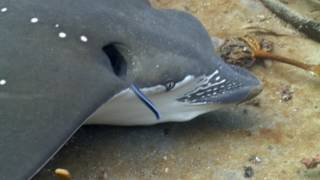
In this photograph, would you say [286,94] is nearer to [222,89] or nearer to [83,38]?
[222,89]

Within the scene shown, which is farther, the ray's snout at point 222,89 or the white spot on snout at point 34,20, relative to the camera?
the ray's snout at point 222,89

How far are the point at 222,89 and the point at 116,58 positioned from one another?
649 millimetres

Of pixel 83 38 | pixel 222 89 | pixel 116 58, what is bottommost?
pixel 222 89

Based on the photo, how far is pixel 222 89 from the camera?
2.98 metres

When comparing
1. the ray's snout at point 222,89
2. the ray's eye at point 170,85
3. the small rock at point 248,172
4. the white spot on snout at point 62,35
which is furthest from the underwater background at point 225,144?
the white spot on snout at point 62,35

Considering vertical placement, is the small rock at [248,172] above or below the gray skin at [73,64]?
below

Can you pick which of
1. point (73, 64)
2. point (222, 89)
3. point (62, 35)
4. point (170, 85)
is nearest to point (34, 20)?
point (62, 35)

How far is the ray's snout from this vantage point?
294 cm

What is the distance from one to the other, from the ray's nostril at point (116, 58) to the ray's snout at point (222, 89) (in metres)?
0.41

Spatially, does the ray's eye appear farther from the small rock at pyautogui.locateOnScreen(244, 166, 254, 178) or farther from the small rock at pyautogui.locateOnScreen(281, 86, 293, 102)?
the small rock at pyautogui.locateOnScreen(281, 86, 293, 102)

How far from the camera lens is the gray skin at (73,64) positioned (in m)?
2.22

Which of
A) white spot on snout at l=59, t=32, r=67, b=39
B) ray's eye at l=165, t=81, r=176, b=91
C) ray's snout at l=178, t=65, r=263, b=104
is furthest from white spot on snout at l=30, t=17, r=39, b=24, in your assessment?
ray's snout at l=178, t=65, r=263, b=104

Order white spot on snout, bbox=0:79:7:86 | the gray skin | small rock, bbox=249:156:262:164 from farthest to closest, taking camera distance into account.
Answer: small rock, bbox=249:156:262:164 < white spot on snout, bbox=0:79:7:86 < the gray skin

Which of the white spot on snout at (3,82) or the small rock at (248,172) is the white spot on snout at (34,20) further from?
the small rock at (248,172)
